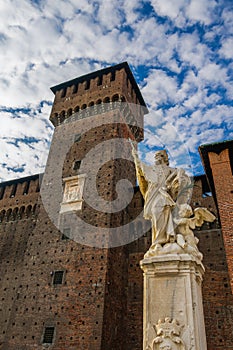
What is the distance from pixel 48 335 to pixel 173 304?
9.51 m

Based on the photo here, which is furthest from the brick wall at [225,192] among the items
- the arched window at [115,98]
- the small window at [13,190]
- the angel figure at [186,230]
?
the small window at [13,190]

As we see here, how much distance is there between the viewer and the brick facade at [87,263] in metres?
10.9

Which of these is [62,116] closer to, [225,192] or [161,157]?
[225,192]

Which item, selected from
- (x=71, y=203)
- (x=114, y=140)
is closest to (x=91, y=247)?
(x=71, y=203)

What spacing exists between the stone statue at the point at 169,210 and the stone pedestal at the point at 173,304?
0.15m

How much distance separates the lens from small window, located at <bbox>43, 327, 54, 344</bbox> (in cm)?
1098

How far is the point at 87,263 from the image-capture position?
1211 centimetres

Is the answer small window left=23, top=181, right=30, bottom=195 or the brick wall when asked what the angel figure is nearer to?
the brick wall

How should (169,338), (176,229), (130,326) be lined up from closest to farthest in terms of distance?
1. (169,338)
2. (176,229)
3. (130,326)

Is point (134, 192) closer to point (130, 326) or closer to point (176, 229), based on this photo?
point (130, 326)

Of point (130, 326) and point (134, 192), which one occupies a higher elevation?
point (134, 192)

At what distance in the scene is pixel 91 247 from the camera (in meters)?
12.4

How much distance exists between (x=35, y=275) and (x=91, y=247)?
268 cm

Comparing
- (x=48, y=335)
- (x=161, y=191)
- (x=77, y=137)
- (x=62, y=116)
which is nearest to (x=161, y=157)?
(x=161, y=191)
